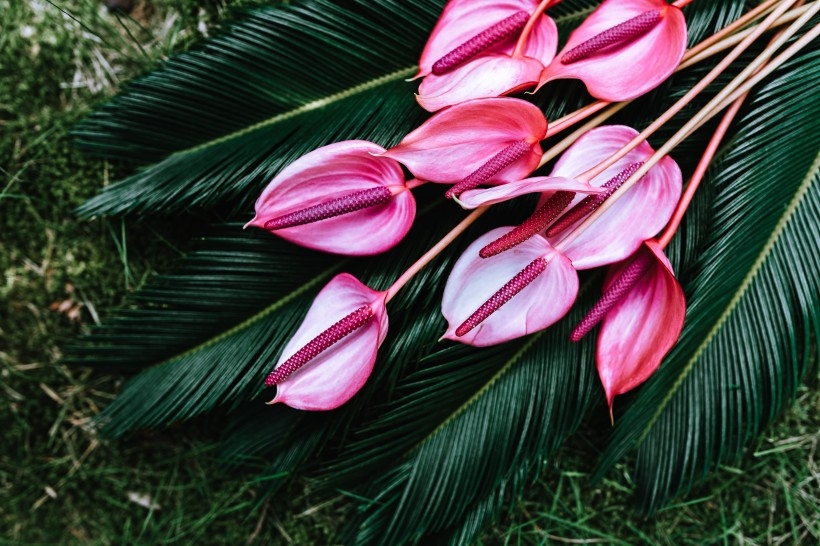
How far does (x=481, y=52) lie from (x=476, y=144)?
0.11 metres

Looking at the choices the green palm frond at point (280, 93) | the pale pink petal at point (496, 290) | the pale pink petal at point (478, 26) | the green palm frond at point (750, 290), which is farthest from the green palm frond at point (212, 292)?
the green palm frond at point (750, 290)

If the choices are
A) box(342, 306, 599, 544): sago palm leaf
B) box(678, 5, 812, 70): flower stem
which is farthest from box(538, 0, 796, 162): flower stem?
box(342, 306, 599, 544): sago palm leaf

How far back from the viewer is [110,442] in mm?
1062

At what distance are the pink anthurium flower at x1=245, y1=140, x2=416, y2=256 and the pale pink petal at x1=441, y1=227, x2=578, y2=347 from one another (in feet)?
0.29

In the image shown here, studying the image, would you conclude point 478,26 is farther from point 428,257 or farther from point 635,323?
point 635,323

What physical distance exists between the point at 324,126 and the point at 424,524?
0.53 meters

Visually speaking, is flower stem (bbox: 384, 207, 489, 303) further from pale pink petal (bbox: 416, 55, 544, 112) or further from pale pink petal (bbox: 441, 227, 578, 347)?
pale pink petal (bbox: 416, 55, 544, 112)

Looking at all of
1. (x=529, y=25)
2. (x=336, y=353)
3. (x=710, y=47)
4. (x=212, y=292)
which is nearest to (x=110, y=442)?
(x=212, y=292)

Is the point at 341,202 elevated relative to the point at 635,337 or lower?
elevated

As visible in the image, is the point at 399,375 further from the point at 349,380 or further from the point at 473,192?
the point at 473,192

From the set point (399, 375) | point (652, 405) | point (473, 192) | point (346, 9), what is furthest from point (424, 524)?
point (346, 9)

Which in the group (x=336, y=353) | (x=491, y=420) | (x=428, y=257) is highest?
(x=428, y=257)

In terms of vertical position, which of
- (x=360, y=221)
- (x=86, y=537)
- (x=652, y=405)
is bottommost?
(x=86, y=537)

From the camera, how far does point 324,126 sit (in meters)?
0.86
